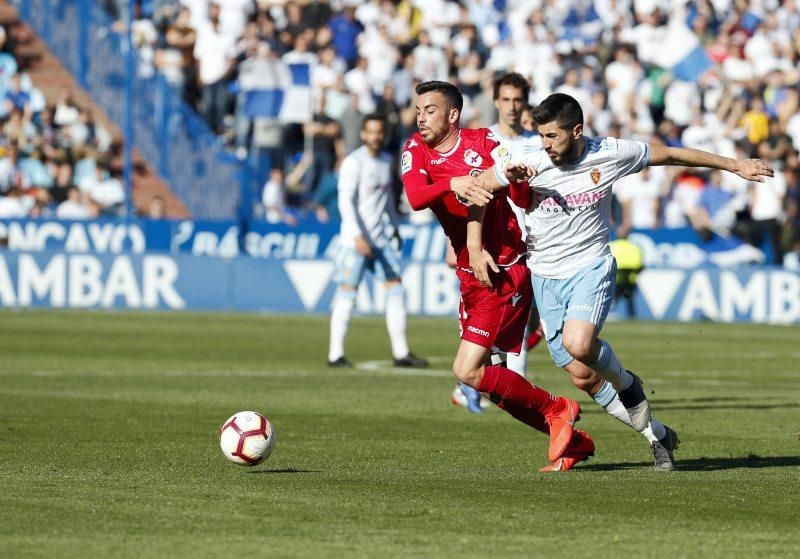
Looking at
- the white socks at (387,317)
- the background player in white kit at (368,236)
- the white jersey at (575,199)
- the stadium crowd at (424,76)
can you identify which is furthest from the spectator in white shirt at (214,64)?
the white jersey at (575,199)

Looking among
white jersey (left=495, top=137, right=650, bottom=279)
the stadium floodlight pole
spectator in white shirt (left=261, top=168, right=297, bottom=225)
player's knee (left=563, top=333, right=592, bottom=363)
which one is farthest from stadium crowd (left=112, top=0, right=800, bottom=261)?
player's knee (left=563, top=333, right=592, bottom=363)

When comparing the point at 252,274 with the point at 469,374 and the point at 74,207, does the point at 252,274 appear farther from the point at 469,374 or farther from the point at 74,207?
the point at 469,374

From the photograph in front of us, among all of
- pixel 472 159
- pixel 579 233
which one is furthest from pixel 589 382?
pixel 472 159

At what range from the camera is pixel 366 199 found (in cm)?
1689

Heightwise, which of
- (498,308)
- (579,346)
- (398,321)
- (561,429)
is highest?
(498,308)

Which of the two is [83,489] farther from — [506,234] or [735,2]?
[735,2]

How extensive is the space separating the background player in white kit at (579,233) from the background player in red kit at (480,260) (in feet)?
0.80

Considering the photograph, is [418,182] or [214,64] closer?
[418,182]

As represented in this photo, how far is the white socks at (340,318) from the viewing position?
669 inches

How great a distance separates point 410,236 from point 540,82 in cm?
458

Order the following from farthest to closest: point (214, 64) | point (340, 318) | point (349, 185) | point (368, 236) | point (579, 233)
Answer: point (214, 64), point (340, 318), point (368, 236), point (349, 185), point (579, 233)

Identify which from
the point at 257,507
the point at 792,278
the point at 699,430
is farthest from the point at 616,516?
the point at 792,278

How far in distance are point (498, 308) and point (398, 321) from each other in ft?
25.1

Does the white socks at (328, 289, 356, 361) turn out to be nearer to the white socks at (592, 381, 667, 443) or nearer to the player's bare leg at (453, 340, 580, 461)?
the player's bare leg at (453, 340, 580, 461)
